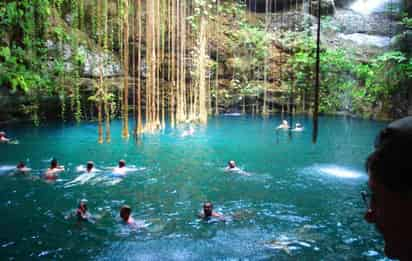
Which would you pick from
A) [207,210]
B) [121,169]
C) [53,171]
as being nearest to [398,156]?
[207,210]

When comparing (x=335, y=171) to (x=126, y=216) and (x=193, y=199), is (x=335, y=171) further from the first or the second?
(x=126, y=216)

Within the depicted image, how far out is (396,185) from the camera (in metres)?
0.56

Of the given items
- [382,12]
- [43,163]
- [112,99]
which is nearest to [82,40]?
[112,99]

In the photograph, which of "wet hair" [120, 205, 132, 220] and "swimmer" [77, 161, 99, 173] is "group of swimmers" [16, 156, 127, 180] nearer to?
"swimmer" [77, 161, 99, 173]

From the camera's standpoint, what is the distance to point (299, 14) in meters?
20.1

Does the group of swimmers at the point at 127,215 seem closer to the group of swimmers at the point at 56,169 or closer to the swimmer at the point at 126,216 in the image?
the swimmer at the point at 126,216

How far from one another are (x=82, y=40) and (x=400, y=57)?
39.9 feet

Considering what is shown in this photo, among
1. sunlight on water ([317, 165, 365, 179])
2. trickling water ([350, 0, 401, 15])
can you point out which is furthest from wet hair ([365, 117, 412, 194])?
trickling water ([350, 0, 401, 15])

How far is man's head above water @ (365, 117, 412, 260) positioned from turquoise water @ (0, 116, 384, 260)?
4543 mm

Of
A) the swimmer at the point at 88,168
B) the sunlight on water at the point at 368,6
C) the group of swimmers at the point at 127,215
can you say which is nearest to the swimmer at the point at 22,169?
the swimmer at the point at 88,168

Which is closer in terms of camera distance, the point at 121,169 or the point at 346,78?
the point at 121,169

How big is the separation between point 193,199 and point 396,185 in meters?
6.84

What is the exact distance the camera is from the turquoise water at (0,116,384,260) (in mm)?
5156

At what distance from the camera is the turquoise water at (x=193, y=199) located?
516 cm
